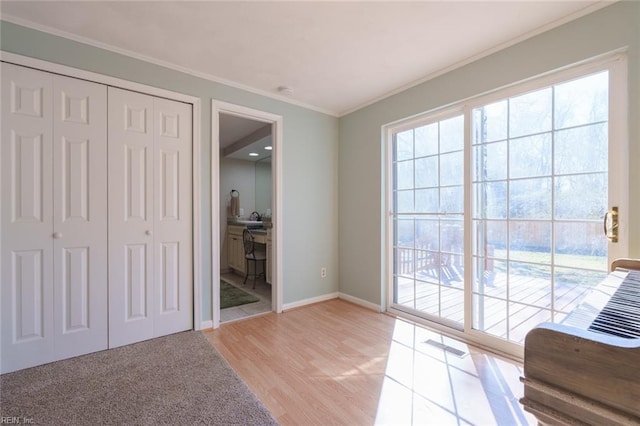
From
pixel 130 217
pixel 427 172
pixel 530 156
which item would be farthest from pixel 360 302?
pixel 130 217

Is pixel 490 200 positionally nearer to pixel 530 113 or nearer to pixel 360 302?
pixel 530 113

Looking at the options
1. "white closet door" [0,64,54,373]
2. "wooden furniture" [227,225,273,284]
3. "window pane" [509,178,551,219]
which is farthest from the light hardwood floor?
"wooden furniture" [227,225,273,284]

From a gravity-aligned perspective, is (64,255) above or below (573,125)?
below

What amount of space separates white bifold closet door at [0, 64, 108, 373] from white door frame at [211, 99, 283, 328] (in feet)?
2.75

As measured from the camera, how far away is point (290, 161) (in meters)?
3.28

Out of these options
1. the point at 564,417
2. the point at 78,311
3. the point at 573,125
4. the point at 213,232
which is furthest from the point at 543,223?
the point at 78,311

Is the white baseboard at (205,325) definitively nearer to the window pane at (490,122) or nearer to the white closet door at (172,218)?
the white closet door at (172,218)

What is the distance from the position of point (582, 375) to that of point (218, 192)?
2740mm

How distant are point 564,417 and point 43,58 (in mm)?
3171

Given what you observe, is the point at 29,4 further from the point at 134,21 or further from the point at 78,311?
the point at 78,311

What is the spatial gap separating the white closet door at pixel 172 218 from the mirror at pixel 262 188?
330 cm

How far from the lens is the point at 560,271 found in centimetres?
196

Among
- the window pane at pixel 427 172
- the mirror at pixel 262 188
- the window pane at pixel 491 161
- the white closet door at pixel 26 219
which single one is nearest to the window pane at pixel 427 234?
the window pane at pixel 427 172

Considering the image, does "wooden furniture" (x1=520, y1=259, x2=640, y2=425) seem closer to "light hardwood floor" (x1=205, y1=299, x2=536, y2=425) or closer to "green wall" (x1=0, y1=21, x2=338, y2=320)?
"light hardwood floor" (x1=205, y1=299, x2=536, y2=425)
